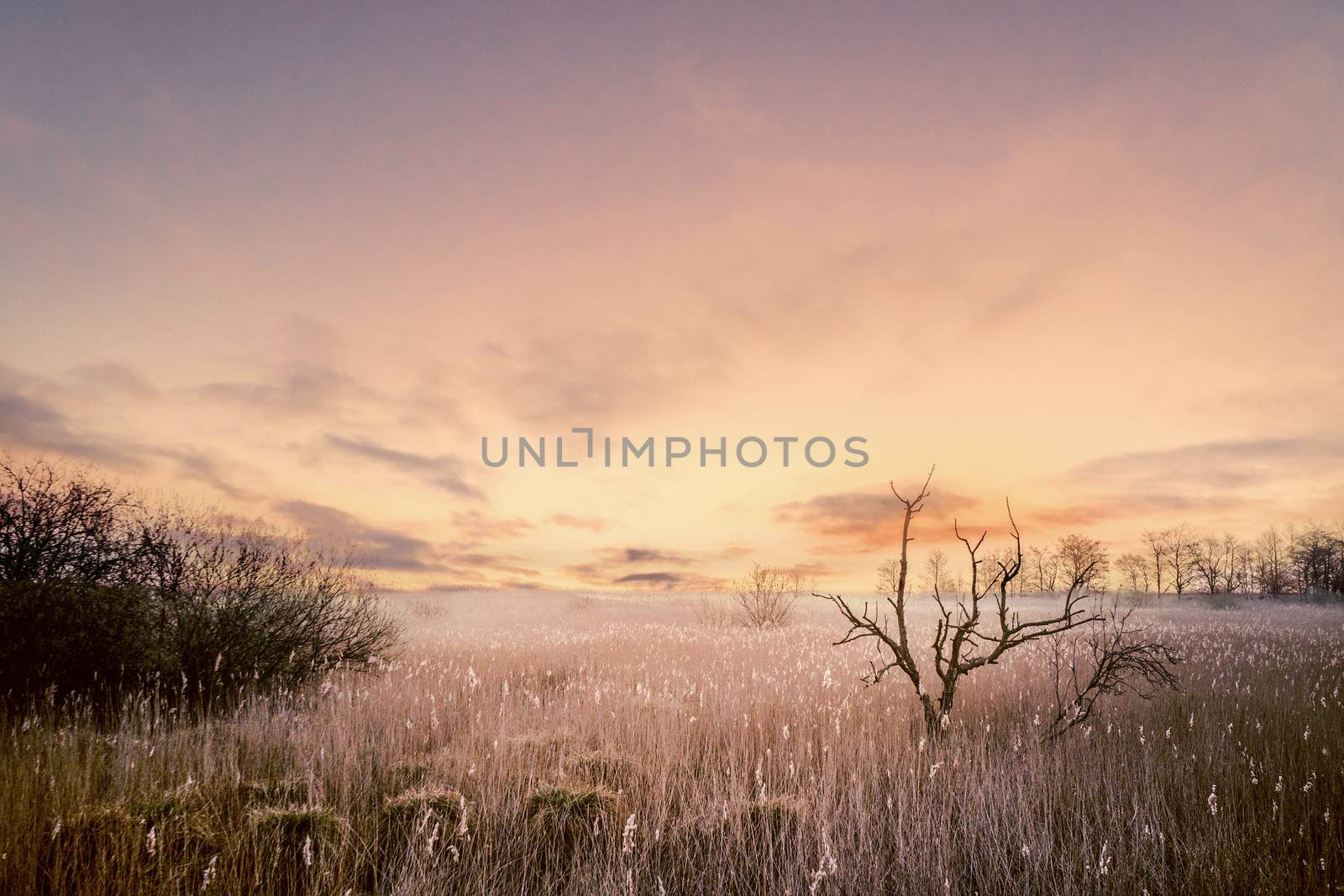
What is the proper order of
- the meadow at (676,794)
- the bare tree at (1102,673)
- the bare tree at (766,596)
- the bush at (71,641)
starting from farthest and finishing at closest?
the bare tree at (766,596) < the bush at (71,641) < the bare tree at (1102,673) < the meadow at (676,794)

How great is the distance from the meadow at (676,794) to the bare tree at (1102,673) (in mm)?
293

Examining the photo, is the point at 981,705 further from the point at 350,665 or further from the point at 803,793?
the point at 350,665

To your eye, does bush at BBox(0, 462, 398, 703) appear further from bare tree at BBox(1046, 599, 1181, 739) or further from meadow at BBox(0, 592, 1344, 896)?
bare tree at BBox(1046, 599, 1181, 739)

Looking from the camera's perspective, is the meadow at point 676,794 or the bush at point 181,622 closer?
the meadow at point 676,794

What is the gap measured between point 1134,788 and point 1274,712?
14.3 ft

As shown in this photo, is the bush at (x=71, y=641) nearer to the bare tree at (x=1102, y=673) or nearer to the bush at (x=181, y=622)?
the bush at (x=181, y=622)

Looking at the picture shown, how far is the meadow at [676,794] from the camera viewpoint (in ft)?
13.3

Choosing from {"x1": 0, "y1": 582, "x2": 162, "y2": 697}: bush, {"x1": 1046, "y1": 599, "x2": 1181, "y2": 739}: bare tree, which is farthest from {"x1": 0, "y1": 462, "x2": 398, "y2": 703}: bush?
{"x1": 1046, "y1": 599, "x2": 1181, "y2": 739}: bare tree

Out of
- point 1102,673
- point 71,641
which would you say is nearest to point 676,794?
point 1102,673

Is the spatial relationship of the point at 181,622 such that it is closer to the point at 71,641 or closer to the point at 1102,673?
the point at 71,641

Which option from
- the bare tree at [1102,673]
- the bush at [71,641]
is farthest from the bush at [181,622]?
the bare tree at [1102,673]

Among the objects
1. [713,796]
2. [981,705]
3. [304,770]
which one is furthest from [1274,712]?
[304,770]

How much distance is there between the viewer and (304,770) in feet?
18.6

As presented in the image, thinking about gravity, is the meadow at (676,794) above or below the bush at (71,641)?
below
